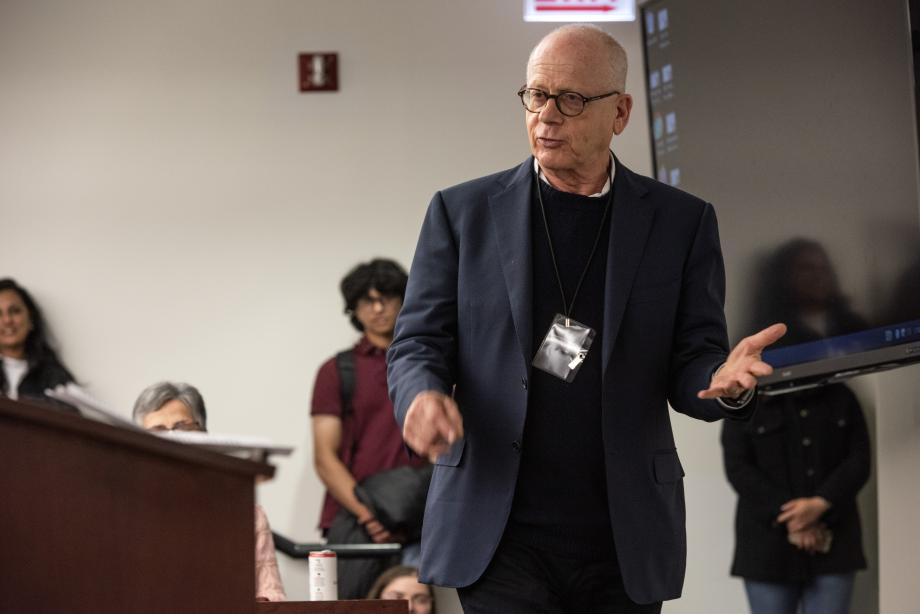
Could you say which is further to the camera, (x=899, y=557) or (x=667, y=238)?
(x=899, y=557)

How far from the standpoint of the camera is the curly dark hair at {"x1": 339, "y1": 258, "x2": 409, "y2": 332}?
5.46 meters

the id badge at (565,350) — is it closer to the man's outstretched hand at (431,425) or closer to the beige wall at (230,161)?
the man's outstretched hand at (431,425)

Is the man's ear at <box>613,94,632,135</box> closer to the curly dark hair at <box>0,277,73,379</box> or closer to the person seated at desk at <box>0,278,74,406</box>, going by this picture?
the person seated at desk at <box>0,278,74,406</box>

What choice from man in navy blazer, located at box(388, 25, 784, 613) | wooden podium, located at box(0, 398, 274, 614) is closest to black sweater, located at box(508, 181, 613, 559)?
man in navy blazer, located at box(388, 25, 784, 613)

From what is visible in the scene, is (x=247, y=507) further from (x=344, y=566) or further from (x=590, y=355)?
(x=344, y=566)

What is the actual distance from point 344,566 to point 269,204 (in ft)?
6.54

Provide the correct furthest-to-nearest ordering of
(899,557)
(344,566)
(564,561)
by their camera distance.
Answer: (344,566) → (899,557) → (564,561)

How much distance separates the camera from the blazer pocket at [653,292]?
2.47 meters

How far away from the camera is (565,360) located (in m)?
2.38

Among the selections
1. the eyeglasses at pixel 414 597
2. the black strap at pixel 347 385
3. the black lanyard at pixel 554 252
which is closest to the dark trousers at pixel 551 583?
the black lanyard at pixel 554 252

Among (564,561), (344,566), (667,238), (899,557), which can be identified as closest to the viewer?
(564,561)

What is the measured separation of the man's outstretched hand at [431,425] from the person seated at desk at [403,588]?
2552 millimetres

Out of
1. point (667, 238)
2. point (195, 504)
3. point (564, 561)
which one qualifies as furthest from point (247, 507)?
point (667, 238)

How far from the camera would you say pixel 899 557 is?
395 cm
